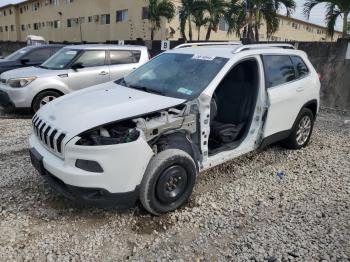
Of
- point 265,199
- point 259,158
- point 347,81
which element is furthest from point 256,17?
point 265,199

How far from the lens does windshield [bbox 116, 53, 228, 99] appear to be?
12.9 ft

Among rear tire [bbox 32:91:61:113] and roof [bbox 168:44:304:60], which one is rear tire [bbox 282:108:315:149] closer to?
roof [bbox 168:44:304:60]

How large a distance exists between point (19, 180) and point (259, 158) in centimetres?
342

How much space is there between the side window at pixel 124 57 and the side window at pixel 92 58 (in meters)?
0.24

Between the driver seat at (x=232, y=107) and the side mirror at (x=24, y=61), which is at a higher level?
the side mirror at (x=24, y=61)

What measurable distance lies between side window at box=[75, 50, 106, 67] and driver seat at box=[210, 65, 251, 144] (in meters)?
4.35

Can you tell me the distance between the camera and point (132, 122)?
11.3 feet

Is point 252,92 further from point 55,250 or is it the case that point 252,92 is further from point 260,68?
point 55,250

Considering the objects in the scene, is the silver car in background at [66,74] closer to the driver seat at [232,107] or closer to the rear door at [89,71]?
the rear door at [89,71]

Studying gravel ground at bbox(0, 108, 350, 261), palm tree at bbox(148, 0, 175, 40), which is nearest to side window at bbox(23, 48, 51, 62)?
gravel ground at bbox(0, 108, 350, 261)

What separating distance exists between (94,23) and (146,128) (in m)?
33.2

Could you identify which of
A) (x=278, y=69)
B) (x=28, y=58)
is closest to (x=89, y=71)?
(x=28, y=58)

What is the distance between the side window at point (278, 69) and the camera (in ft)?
15.2

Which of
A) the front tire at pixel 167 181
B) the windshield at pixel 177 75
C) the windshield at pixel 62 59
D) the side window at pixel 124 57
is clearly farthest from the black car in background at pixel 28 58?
the front tire at pixel 167 181
